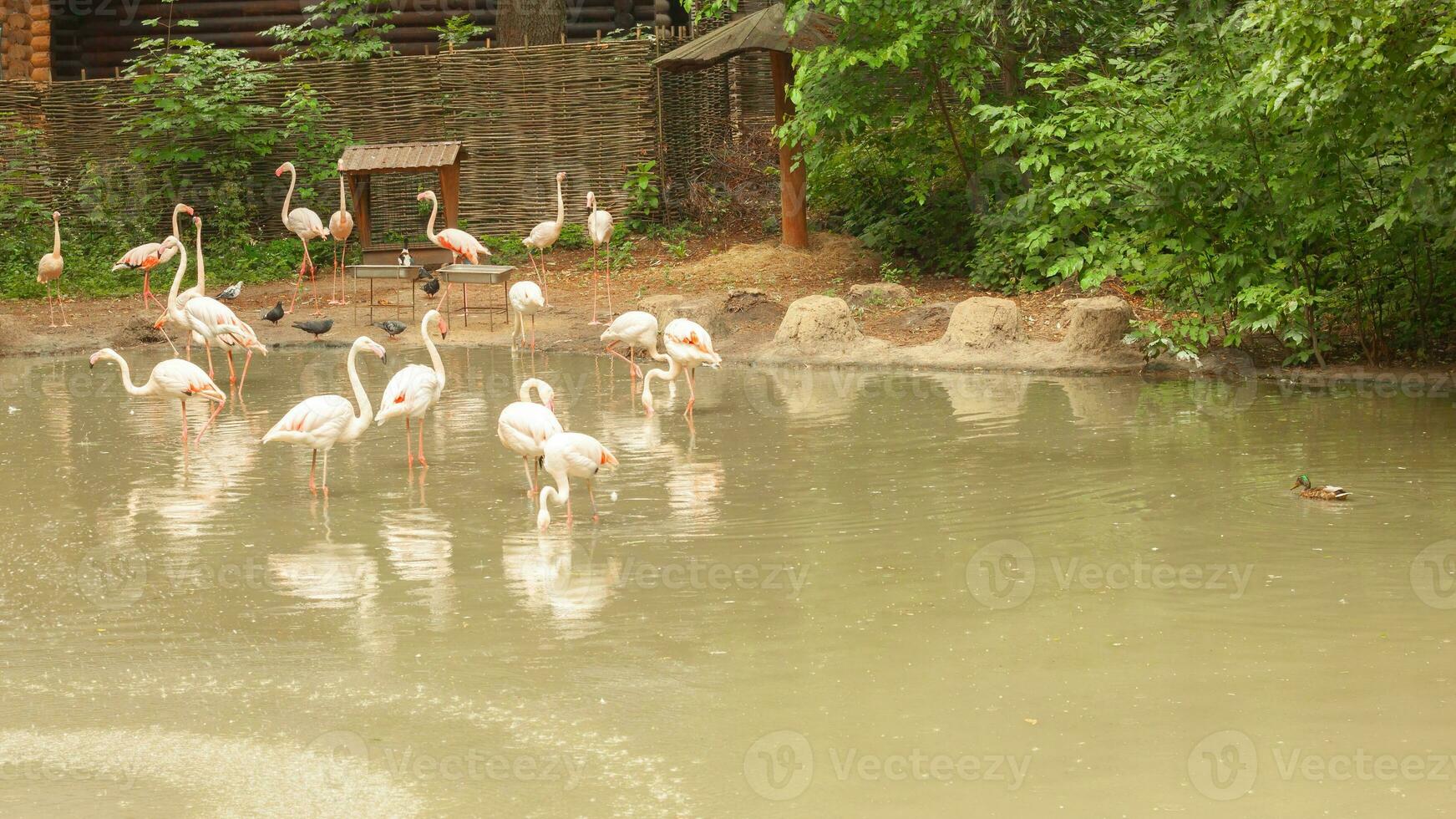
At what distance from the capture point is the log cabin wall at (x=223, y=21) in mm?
24297

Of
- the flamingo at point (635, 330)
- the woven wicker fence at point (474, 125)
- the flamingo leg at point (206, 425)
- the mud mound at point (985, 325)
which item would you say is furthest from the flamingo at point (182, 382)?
the woven wicker fence at point (474, 125)

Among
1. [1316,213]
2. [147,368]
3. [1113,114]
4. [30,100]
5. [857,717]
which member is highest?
[30,100]

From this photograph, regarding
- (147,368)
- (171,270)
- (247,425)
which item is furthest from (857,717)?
(171,270)

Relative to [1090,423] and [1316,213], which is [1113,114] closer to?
[1316,213]

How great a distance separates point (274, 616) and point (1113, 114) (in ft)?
28.3

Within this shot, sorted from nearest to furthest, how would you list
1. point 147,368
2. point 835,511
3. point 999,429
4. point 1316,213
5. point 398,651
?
point 398,651, point 835,511, point 999,429, point 1316,213, point 147,368

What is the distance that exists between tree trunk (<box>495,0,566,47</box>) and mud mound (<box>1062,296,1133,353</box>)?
11.9 m

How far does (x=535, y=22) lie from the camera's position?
2241cm

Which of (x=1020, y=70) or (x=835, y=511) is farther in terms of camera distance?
(x=1020, y=70)

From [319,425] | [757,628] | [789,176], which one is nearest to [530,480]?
[319,425]

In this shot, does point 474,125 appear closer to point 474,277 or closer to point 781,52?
point 781,52

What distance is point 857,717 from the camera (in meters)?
5.48

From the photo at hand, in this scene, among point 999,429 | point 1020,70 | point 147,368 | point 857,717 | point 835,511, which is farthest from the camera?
point 1020,70

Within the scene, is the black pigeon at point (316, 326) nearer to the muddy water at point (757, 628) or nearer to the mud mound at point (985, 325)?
the muddy water at point (757, 628)
